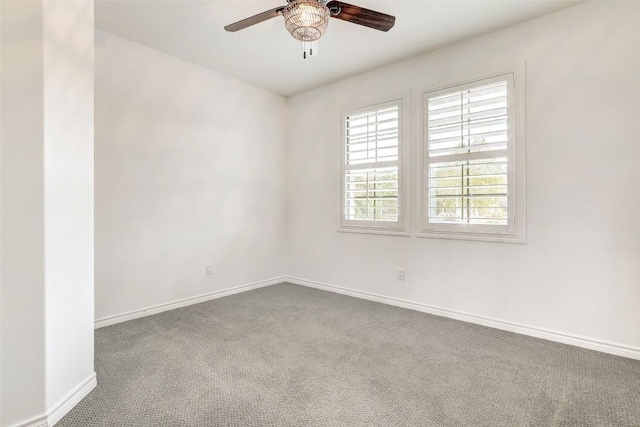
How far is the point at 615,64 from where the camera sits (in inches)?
94.6

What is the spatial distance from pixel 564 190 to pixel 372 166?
5.86 feet

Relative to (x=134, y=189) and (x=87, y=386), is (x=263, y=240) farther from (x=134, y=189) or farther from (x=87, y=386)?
(x=87, y=386)

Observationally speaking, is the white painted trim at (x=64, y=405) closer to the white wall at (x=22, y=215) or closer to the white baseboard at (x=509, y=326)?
the white wall at (x=22, y=215)

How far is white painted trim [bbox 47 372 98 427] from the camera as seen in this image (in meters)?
1.59

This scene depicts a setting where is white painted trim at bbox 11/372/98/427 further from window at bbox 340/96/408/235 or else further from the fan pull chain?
window at bbox 340/96/408/235

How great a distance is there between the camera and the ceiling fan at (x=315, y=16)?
184 cm

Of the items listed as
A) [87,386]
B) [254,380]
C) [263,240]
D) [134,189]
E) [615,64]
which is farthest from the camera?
[263,240]

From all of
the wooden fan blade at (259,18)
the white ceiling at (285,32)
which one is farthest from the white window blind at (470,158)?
the wooden fan blade at (259,18)

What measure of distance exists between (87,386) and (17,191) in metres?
1.12

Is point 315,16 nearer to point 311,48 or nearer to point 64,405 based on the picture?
point 311,48

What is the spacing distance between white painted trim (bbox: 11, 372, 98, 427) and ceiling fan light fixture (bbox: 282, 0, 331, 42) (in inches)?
90.6

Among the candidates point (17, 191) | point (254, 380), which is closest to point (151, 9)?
point (17, 191)

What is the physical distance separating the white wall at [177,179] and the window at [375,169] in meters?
1.10

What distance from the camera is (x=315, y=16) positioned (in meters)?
1.86
